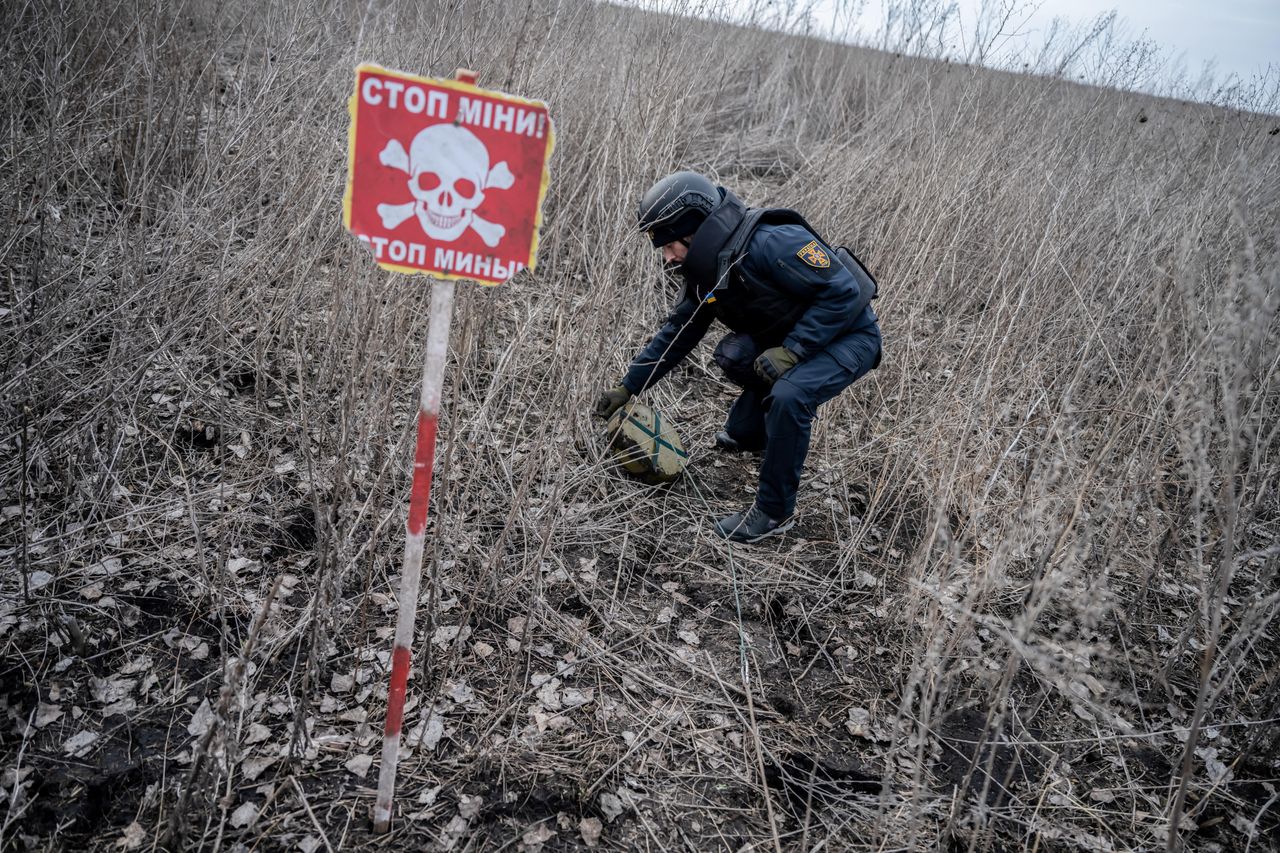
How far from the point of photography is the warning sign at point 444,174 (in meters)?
1.23

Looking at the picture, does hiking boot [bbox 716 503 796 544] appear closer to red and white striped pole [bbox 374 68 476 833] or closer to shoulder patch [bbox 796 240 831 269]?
shoulder patch [bbox 796 240 831 269]

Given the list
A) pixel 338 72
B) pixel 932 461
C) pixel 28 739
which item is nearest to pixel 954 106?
pixel 932 461

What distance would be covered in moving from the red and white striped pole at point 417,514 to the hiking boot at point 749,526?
1.70 m

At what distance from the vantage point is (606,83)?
4668mm

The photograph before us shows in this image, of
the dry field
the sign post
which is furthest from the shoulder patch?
the sign post

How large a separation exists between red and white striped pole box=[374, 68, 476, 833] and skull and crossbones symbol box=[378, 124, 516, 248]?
0.11 meters

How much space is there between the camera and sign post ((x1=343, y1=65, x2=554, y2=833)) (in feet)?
4.02

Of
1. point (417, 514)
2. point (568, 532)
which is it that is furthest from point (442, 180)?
point (568, 532)

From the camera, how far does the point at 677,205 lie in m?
2.79

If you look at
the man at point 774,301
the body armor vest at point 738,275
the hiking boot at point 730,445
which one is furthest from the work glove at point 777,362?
the hiking boot at point 730,445

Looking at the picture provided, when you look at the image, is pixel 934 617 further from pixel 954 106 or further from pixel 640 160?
pixel 954 106

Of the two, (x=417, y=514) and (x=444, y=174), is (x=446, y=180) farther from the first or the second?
(x=417, y=514)

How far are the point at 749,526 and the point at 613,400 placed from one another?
33.4 inches

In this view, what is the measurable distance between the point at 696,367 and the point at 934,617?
251 cm
